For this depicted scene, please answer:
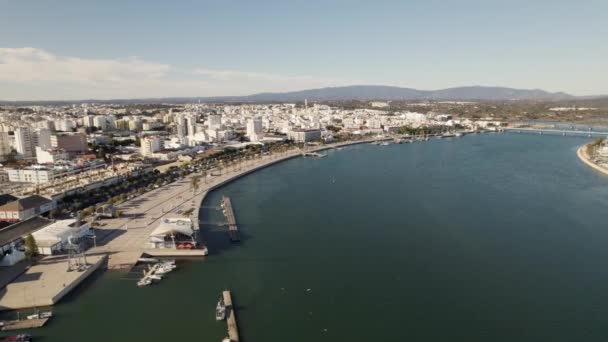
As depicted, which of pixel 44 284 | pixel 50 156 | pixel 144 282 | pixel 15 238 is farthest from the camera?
pixel 50 156

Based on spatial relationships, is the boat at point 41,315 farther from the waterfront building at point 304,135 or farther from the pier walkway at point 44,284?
the waterfront building at point 304,135

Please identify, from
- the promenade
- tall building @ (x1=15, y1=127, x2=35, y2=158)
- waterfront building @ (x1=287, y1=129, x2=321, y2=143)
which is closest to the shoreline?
the promenade

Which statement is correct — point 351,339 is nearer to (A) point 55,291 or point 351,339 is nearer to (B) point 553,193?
(A) point 55,291

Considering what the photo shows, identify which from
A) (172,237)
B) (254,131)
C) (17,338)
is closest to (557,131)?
(254,131)

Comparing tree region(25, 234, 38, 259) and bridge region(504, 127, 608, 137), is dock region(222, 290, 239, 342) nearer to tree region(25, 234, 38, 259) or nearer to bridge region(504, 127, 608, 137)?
tree region(25, 234, 38, 259)

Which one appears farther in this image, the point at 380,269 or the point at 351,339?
the point at 380,269

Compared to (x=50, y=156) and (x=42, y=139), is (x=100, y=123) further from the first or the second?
(x=50, y=156)

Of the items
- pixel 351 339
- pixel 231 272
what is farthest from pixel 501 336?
pixel 231 272
